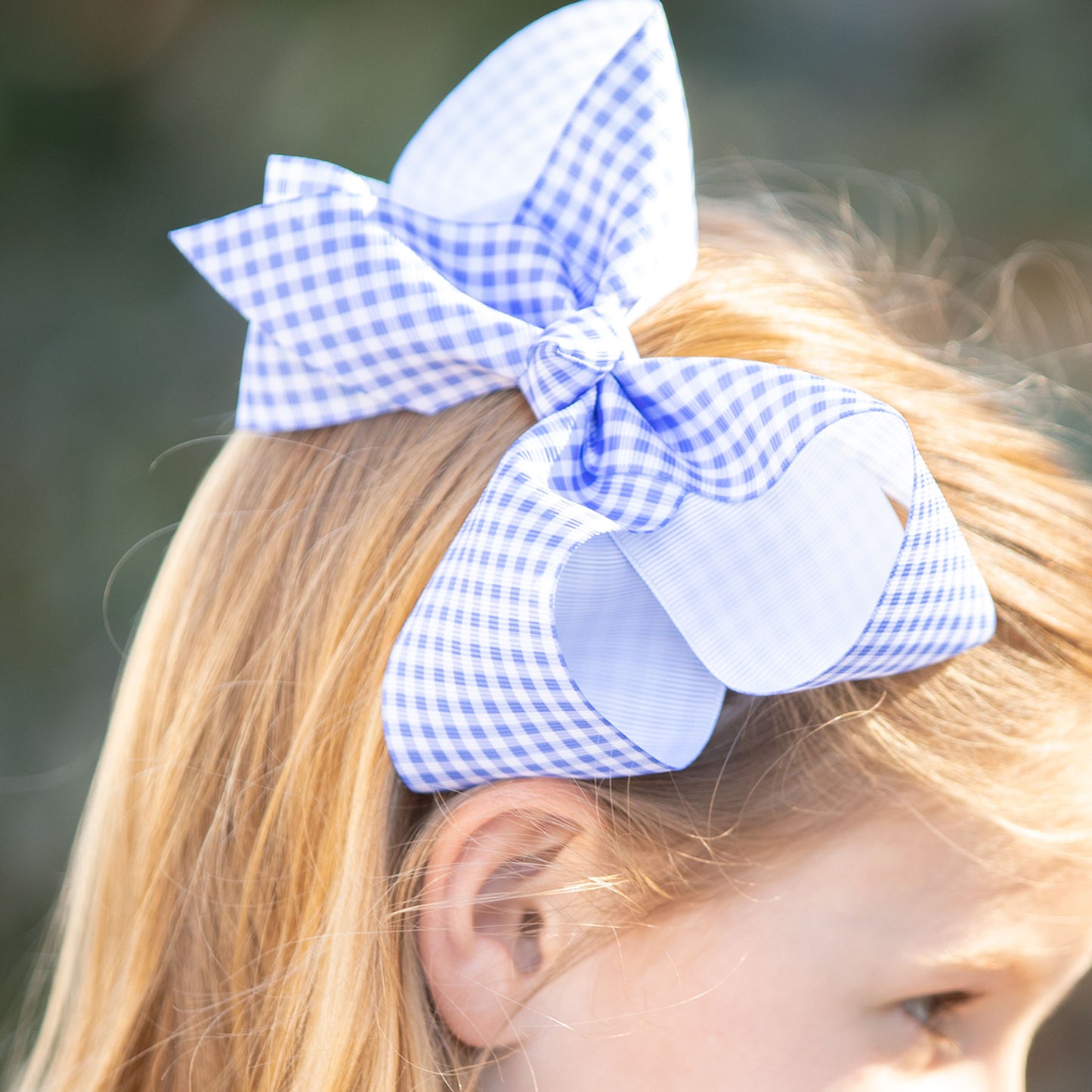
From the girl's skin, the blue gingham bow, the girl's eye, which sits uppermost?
the blue gingham bow

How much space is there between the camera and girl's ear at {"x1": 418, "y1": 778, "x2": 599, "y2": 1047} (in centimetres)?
63

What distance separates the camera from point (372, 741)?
0.65 m

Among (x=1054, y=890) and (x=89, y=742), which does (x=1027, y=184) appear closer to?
(x=1054, y=890)

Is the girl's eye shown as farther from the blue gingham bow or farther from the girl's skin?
the blue gingham bow

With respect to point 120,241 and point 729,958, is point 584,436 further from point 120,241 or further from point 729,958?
point 120,241

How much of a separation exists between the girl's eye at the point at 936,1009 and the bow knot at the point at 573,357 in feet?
1.29

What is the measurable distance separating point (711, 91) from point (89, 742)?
4.49 ft

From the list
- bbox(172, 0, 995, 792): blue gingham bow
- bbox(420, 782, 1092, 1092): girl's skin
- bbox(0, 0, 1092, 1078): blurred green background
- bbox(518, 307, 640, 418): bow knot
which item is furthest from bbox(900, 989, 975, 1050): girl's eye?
bbox(0, 0, 1092, 1078): blurred green background

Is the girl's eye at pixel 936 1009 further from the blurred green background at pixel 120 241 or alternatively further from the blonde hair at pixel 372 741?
the blurred green background at pixel 120 241

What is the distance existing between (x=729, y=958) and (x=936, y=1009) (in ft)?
0.44

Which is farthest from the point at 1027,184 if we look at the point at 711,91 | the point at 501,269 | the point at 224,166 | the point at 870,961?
the point at 870,961

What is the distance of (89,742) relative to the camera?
1682 millimetres

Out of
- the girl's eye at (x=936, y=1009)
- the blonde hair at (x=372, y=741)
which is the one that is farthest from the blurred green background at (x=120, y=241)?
the girl's eye at (x=936, y=1009)

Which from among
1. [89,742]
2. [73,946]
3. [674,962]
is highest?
[674,962]
